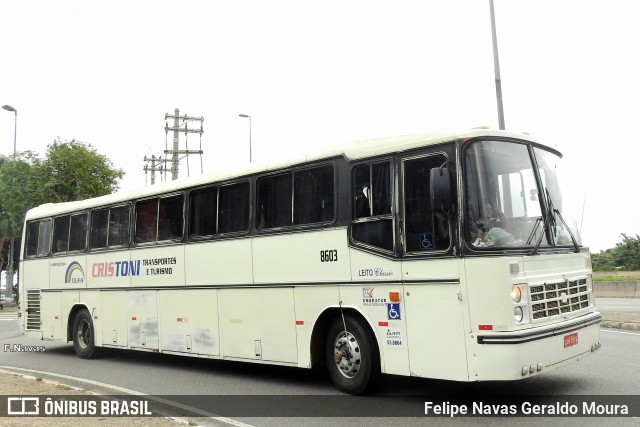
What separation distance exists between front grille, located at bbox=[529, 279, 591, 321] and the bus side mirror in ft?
4.43

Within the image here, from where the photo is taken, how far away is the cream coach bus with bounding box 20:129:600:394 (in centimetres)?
677

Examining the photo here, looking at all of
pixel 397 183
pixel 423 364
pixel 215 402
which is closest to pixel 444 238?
pixel 397 183

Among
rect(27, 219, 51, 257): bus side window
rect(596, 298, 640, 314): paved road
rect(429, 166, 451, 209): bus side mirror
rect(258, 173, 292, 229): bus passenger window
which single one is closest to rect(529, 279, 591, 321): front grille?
rect(429, 166, 451, 209): bus side mirror

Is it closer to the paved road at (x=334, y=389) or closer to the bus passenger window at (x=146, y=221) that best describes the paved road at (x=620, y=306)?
the paved road at (x=334, y=389)

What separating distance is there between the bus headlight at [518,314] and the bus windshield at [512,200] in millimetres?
684

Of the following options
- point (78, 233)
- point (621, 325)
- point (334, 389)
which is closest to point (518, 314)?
point (334, 389)

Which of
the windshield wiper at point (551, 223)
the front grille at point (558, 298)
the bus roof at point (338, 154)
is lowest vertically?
the front grille at point (558, 298)

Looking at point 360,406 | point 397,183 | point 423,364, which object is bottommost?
point 360,406

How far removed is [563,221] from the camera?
781 cm

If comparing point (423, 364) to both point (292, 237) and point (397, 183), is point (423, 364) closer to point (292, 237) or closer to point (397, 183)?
point (397, 183)

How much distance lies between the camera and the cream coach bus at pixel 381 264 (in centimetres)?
677

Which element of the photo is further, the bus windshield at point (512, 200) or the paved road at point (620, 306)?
the paved road at point (620, 306)

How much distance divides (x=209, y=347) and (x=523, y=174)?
589 cm

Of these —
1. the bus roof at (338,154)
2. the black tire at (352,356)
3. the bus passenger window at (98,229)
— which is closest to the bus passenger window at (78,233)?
the bus passenger window at (98,229)
